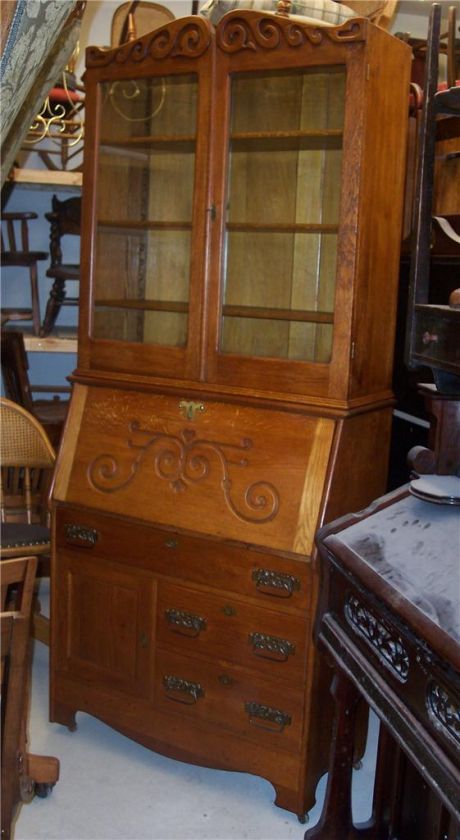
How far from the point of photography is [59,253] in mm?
4332

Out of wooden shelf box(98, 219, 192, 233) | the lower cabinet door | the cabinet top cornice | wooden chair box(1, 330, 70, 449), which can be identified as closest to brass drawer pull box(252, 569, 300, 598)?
the lower cabinet door

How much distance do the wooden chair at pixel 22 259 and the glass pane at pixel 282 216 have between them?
1880 mm

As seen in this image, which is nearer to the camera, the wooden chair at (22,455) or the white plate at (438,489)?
the white plate at (438,489)

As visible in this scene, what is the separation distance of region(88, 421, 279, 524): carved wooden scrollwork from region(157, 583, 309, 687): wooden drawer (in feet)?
0.87

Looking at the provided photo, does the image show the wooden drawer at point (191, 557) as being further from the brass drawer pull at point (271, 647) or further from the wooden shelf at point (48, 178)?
the wooden shelf at point (48, 178)

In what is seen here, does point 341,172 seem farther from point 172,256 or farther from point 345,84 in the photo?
point 172,256

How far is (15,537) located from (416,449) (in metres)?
1.65

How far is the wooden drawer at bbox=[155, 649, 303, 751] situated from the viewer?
2.47 meters

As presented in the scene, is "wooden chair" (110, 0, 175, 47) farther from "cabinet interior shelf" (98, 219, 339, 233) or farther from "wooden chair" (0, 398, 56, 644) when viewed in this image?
"wooden chair" (0, 398, 56, 644)

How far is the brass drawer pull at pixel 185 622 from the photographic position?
102 inches

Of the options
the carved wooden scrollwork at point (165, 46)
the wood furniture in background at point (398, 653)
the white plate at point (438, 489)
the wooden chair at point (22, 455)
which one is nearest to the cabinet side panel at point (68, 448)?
the wooden chair at point (22, 455)

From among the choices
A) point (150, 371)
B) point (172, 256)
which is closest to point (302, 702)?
point (150, 371)

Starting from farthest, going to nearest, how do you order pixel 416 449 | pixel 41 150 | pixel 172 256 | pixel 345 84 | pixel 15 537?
pixel 41 150 → pixel 15 537 → pixel 172 256 → pixel 345 84 → pixel 416 449

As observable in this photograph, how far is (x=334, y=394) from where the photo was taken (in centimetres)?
243
